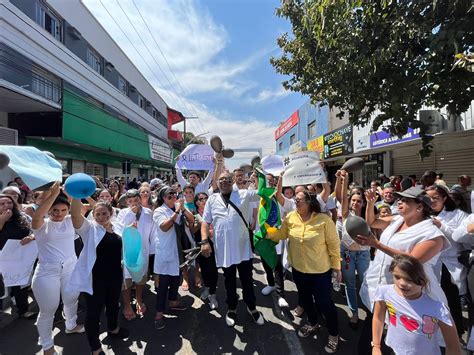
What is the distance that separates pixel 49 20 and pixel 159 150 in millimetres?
19288

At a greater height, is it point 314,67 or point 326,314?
point 314,67

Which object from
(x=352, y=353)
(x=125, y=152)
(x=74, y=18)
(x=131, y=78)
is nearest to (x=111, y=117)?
(x=125, y=152)

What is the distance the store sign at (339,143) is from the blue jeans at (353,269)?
37.5 ft

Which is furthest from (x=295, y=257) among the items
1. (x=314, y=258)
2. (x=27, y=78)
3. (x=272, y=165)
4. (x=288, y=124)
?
(x=288, y=124)

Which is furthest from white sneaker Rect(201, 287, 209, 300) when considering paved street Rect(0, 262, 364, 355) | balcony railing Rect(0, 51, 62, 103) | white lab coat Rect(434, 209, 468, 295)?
balcony railing Rect(0, 51, 62, 103)

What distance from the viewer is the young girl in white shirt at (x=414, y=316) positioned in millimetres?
1952

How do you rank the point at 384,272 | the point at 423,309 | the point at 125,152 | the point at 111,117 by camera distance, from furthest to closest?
the point at 125,152, the point at 111,117, the point at 384,272, the point at 423,309

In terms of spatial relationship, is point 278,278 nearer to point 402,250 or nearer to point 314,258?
point 314,258

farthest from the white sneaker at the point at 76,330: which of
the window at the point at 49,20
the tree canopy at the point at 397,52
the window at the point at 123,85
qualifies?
the window at the point at 123,85

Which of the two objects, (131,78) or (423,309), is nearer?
(423,309)

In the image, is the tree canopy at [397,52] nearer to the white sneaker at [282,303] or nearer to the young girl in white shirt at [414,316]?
the young girl in white shirt at [414,316]

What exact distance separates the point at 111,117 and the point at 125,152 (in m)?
3.31

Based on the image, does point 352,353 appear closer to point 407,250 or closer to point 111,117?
point 407,250

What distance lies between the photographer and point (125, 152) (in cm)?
2147
